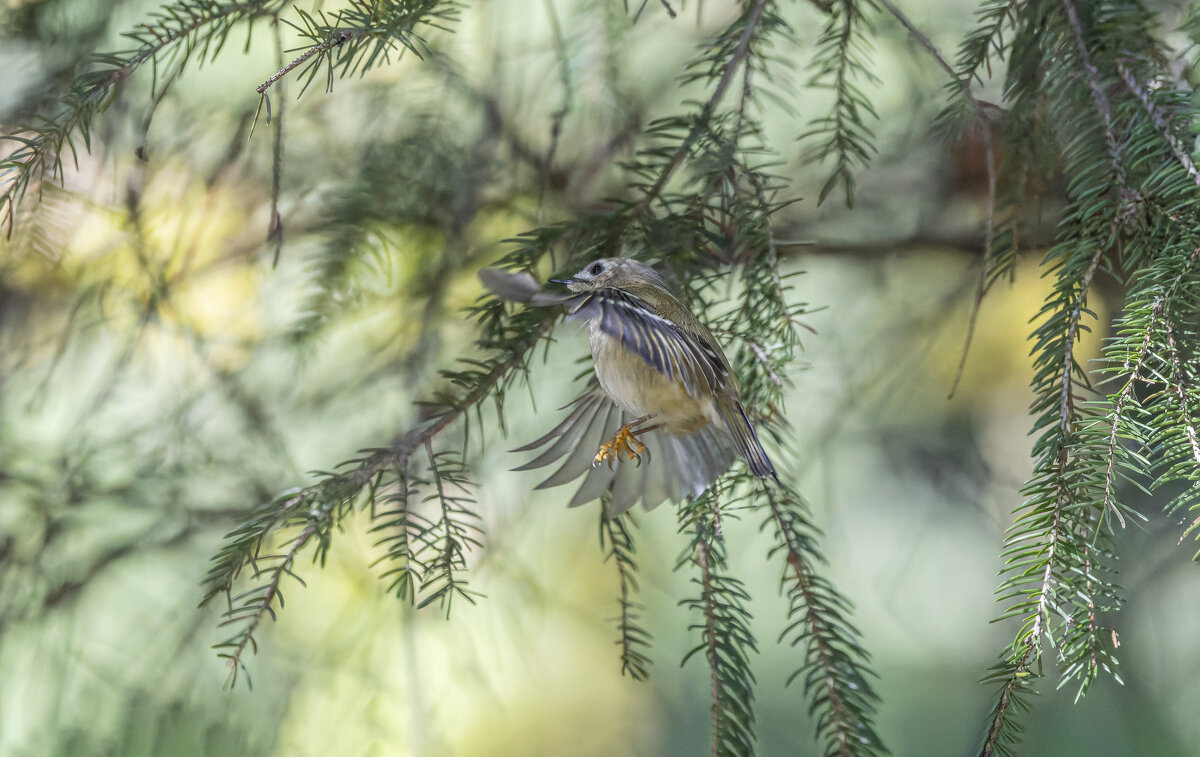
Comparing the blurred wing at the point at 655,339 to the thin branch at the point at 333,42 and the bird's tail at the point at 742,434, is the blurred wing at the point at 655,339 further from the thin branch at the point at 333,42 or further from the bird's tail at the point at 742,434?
the thin branch at the point at 333,42

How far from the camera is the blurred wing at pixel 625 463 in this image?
43 cm

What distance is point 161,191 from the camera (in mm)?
741

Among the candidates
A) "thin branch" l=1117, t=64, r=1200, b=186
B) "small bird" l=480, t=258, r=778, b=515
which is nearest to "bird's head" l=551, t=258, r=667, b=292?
"small bird" l=480, t=258, r=778, b=515

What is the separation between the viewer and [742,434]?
41cm

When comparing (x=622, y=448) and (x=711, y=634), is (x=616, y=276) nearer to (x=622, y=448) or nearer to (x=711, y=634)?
(x=622, y=448)

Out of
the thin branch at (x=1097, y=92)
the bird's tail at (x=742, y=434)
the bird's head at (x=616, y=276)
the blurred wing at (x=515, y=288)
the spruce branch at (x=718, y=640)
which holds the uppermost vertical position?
the thin branch at (x=1097, y=92)

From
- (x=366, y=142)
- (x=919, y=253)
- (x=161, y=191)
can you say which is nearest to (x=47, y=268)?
(x=161, y=191)

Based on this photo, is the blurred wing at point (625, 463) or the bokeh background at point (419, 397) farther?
the bokeh background at point (419, 397)

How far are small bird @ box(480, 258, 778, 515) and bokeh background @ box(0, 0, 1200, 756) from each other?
245 millimetres

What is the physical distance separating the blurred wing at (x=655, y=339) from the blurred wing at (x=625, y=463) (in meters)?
0.04

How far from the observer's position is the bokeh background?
69cm

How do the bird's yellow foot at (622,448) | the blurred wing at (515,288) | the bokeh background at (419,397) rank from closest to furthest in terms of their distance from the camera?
the blurred wing at (515,288)
the bird's yellow foot at (622,448)
the bokeh background at (419,397)

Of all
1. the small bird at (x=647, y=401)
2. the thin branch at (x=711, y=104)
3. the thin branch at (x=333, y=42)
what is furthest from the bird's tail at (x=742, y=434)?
the thin branch at (x=333, y=42)

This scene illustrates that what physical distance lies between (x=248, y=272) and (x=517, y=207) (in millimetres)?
234
